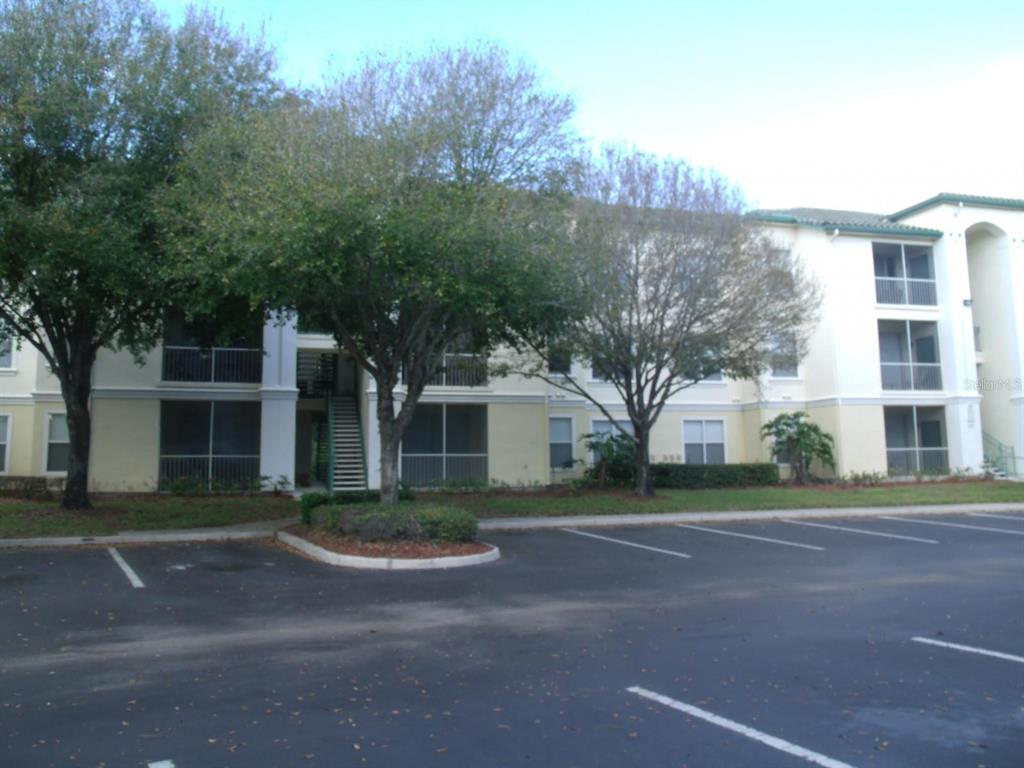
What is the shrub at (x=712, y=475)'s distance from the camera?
2670cm

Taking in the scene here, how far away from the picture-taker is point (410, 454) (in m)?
26.2

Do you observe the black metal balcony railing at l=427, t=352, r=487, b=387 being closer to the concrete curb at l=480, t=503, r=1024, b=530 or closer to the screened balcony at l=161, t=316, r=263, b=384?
the concrete curb at l=480, t=503, r=1024, b=530

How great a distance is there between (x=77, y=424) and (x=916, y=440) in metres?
26.6

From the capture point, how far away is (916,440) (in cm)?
3066

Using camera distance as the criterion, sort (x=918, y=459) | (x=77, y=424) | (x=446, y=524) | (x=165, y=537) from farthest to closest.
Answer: (x=918, y=459), (x=77, y=424), (x=165, y=537), (x=446, y=524)

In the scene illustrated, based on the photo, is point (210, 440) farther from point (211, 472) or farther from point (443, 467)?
point (443, 467)

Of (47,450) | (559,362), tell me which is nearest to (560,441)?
(559,362)

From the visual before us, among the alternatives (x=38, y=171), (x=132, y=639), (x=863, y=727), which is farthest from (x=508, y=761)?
(x=38, y=171)

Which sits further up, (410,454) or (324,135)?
(324,135)

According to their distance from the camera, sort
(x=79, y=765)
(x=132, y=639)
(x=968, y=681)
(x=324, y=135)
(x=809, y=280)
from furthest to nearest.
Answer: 1. (x=809, y=280)
2. (x=324, y=135)
3. (x=132, y=639)
4. (x=968, y=681)
5. (x=79, y=765)

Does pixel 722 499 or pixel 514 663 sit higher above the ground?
pixel 722 499

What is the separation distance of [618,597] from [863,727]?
5.05 m

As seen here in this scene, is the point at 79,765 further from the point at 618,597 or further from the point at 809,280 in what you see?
the point at 809,280

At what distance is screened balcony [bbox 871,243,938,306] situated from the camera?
3033 cm
